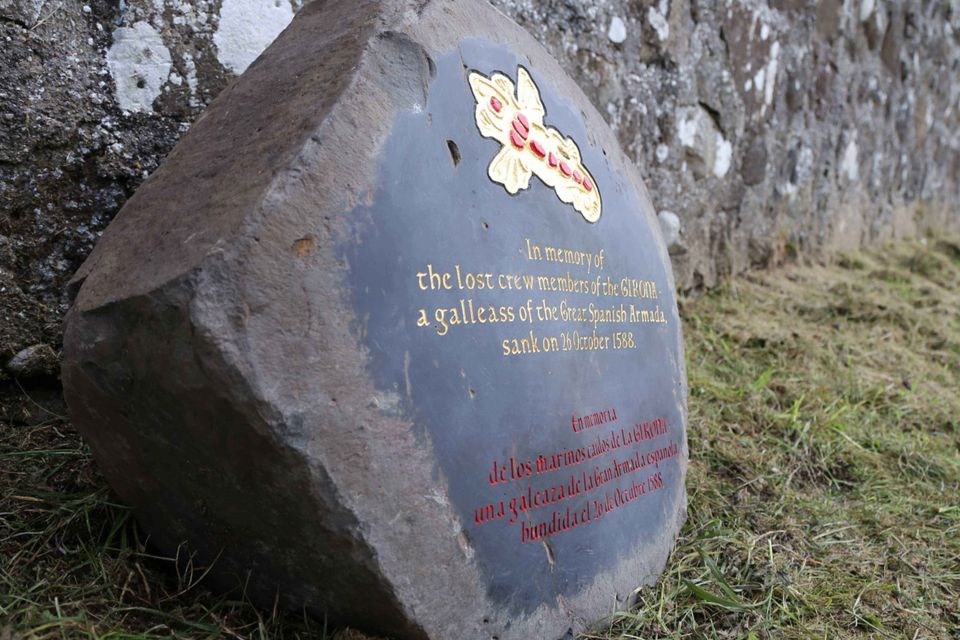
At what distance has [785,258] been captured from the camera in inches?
141

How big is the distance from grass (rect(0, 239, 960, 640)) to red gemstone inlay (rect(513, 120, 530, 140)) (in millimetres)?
909

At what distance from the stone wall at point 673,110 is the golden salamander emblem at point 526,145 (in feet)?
2.19

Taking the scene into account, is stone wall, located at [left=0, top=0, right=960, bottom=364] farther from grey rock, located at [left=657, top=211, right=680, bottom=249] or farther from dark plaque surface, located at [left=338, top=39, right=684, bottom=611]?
dark plaque surface, located at [left=338, top=39, right=684, bottom=611]

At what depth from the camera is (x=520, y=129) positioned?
1510 mm

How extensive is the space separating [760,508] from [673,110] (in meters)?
1.57

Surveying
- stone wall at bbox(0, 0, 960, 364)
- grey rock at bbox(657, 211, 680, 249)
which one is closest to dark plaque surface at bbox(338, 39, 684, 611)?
stone wall at bbox(0, 0, 960, 364)

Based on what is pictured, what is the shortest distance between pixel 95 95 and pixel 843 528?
6.23 ft

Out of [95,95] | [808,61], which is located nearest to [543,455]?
[95,95]

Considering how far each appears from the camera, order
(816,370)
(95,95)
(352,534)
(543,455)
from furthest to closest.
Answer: (816,370) < (95,95) < (543,455) < (352,534)

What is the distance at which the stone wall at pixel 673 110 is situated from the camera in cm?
158

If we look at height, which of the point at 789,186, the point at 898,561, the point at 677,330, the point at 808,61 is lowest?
the point at 898,561

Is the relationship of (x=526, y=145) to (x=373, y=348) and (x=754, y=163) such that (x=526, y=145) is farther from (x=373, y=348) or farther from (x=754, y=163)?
(x=754, y=163)

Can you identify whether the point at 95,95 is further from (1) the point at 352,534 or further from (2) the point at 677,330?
(2) the point at 677,330

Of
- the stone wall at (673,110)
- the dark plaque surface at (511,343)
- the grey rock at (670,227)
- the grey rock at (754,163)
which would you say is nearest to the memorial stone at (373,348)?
the dark plaque surface at (511,343)
